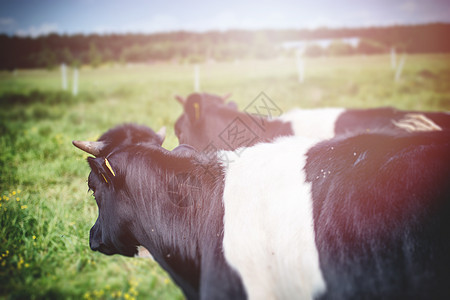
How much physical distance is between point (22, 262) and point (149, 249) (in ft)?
4.52

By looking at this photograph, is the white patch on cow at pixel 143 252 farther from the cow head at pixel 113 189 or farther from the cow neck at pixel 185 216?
the cow neck at pixel 185 216

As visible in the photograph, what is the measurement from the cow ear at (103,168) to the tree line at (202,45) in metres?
20.4

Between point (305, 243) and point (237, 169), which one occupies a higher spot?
point (237, 169)

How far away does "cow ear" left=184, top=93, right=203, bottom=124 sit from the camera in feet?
14.2

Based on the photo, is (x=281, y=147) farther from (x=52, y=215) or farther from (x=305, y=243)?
(x=52, y=215)

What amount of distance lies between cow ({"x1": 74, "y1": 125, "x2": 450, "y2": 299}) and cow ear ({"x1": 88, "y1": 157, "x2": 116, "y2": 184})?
11 millimetres

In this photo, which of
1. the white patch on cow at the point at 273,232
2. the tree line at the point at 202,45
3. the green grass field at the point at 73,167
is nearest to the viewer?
the white patch on cow at the point at 273,232

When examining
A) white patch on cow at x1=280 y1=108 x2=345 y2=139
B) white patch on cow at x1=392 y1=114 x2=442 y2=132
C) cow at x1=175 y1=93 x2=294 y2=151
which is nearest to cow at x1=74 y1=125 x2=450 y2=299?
cow at x1=175 y1=93 x2=294 y2=151

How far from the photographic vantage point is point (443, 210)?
138 centimetres

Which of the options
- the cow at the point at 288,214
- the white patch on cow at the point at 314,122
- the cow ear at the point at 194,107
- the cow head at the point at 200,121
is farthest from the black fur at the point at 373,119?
the cow at the point at 288,214

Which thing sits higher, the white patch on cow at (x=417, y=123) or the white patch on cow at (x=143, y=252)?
the white patch on cow at (x=417, y=123)

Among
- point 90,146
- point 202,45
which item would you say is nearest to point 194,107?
point 90,146

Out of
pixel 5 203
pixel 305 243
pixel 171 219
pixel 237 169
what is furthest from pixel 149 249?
pixel 5 203

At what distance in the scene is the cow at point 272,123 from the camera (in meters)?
4.23
